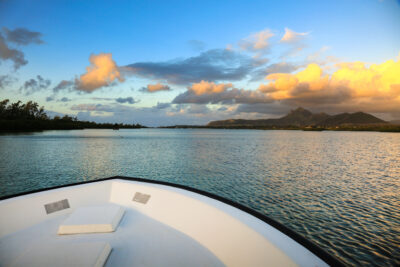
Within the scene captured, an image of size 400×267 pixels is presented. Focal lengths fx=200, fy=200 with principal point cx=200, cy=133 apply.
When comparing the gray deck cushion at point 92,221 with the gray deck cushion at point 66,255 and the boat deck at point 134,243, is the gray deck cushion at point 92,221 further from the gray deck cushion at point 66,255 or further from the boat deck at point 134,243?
the gray deck cushion at point 66,255

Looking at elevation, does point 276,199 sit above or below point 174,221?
below

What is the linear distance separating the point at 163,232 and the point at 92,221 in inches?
49.2

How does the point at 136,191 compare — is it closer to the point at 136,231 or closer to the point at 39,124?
the point at 136,231

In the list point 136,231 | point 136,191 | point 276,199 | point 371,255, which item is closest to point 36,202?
point 136,191

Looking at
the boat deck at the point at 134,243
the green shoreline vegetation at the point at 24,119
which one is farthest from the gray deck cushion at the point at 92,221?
the green shoreline vegetation at the point at 24,119

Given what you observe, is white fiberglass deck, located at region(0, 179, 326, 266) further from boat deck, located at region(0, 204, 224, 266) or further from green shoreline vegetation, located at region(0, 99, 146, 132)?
green shoreline vegetation, located at region(0, 99, 146, 132)

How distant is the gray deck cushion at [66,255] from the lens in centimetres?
243

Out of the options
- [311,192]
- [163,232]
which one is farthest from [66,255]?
[311,192]

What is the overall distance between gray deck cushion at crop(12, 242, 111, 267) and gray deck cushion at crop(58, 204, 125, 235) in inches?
18.0

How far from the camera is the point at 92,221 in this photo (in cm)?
348

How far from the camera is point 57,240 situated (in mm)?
3168

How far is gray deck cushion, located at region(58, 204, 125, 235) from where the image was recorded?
334 cm

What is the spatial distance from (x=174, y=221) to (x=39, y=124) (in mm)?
111082

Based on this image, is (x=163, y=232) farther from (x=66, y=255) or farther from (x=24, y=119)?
(x=24, y=119)
